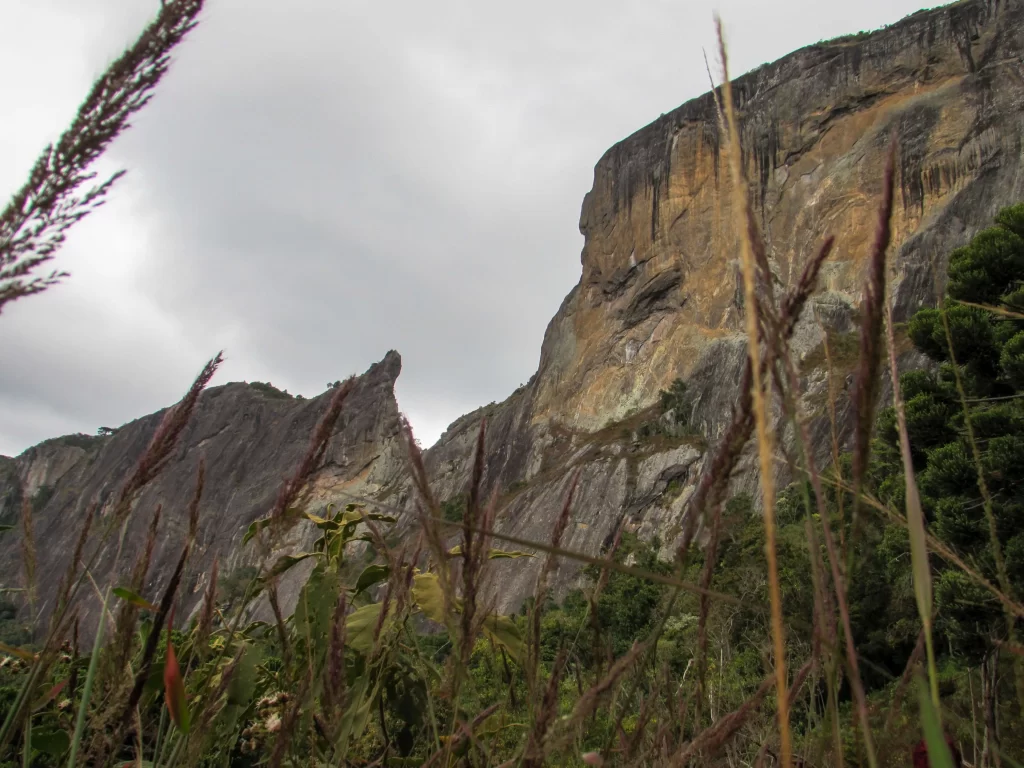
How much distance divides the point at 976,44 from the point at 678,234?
14196mm

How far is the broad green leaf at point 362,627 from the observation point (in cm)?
108

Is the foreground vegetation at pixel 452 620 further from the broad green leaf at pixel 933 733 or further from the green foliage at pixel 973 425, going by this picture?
the green foliage at pixel 973 425

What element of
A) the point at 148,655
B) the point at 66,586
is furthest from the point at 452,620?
the point at 66,586

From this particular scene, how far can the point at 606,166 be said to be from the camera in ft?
137

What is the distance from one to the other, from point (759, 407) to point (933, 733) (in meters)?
0.22

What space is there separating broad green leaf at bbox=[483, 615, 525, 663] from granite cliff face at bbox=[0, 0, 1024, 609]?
19809mm

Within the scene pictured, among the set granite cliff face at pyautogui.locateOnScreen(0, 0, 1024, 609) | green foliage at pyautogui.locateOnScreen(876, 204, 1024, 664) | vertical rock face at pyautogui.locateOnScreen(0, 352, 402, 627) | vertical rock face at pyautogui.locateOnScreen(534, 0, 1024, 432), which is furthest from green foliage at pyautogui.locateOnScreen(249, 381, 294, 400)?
green foliage at pyautogui.locateOnScreen(876, 204, 1024, 664)

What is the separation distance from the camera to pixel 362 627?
111 centimetres

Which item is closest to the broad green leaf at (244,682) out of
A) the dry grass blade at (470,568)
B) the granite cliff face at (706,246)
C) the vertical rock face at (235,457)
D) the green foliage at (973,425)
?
the dry grass blade at (470,568)

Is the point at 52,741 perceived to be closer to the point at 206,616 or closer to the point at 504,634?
the point at 206,616

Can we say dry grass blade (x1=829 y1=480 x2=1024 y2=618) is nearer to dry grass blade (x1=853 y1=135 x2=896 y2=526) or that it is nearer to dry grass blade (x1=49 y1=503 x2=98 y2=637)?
dry grass blade (x1=853 y1=135 x2=896 y2=526)

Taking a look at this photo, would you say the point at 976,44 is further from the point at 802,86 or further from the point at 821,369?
the point at 821,369


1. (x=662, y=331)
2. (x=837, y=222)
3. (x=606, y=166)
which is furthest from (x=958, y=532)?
(x=606, y=166)

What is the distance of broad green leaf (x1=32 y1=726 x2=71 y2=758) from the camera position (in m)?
0.95
